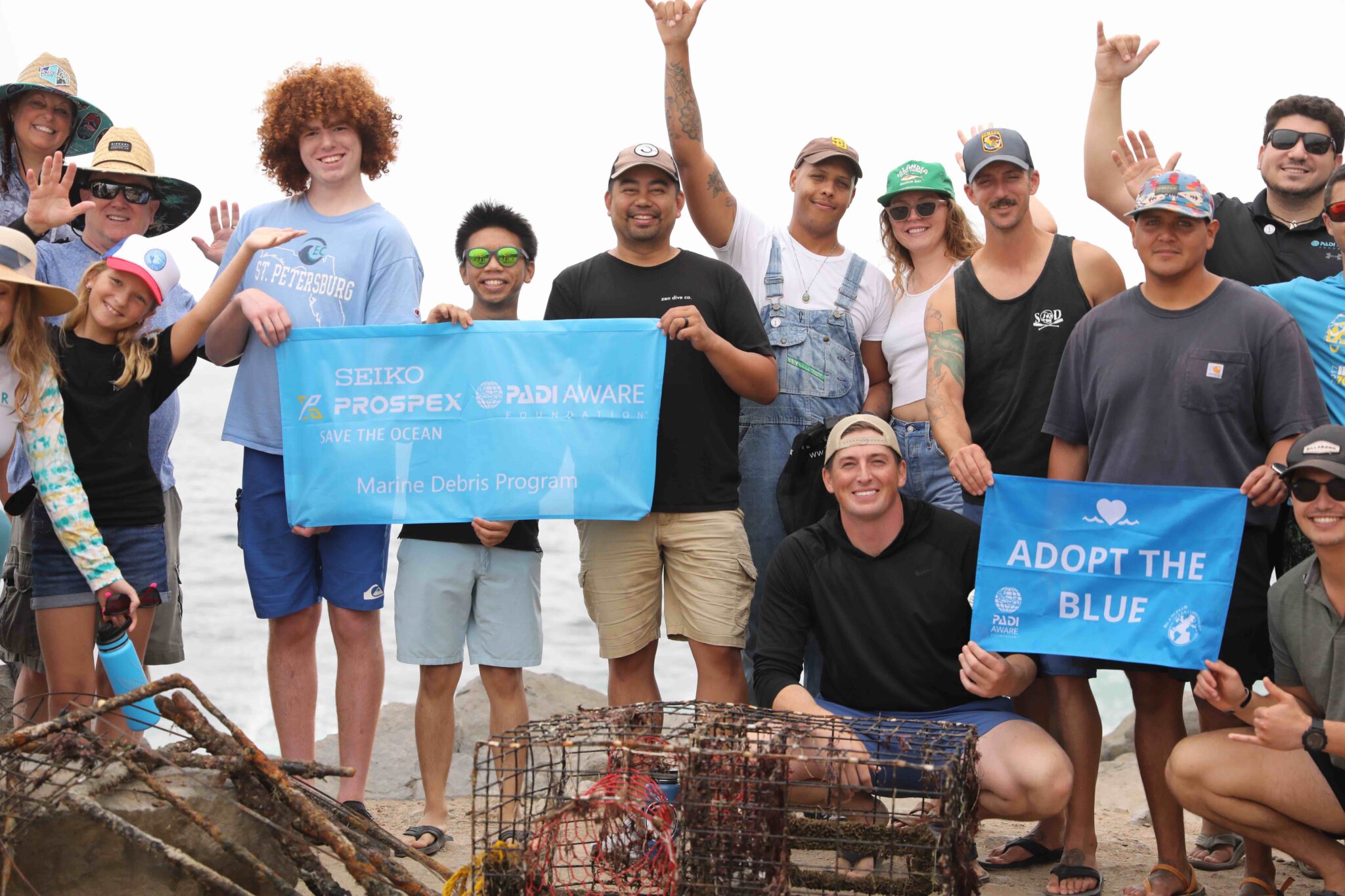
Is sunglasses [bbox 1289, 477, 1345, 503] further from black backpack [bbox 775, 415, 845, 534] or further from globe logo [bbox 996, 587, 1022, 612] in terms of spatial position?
black backpack [bbox 775, 415, 845, 534]

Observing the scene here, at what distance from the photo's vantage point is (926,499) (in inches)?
239

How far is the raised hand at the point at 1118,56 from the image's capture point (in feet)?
20.0

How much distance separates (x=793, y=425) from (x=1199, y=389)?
1.98 m

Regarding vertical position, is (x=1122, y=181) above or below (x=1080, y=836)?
above

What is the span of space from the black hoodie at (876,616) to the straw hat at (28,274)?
3.24 metres

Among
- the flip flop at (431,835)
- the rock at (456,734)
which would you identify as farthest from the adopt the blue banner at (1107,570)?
the rock at (456,734)

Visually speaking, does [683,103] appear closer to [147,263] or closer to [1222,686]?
[147,263]

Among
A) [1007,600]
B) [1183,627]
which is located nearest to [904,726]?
[1007,600]

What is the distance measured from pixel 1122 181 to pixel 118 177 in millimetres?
4986

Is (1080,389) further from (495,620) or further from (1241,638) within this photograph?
(495,620)

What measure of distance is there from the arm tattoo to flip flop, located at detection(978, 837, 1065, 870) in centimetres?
384

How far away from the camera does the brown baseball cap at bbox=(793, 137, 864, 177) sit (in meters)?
6.47

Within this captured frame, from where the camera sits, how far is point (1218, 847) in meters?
5.73

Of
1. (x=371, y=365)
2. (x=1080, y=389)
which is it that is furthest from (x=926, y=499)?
(x=371, y=365)
